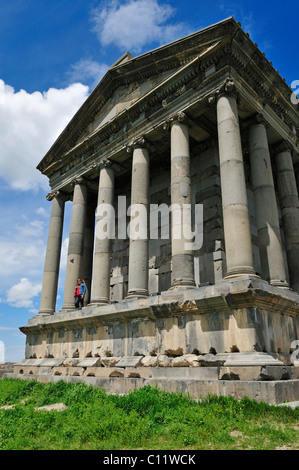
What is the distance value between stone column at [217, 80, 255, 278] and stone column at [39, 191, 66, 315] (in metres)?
10.6

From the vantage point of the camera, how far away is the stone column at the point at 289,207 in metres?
13.8

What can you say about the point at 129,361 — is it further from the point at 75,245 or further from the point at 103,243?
the point at 75,245

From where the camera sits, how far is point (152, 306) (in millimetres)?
11055

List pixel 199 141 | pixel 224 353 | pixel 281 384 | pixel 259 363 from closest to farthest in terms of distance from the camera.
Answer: pixel 281 384
pixel 259 363
pixel 224 353
pixel 199 141

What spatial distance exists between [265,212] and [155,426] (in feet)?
28.9

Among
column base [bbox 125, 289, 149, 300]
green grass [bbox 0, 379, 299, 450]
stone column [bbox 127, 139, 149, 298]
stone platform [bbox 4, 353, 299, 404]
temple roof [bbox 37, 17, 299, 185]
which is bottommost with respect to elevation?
green grass [bbox 0, 379, 299, 450]

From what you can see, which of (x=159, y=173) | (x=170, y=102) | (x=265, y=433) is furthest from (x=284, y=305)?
(x=159, y=173)

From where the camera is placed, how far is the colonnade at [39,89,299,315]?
10906 mm

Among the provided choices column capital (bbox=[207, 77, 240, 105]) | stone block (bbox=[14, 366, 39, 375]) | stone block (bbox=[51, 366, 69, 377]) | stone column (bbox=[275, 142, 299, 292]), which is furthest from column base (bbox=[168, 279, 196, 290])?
stone block (bbox=[14, 366, 39, 375])

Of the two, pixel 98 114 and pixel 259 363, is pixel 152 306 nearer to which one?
pixel 259 363

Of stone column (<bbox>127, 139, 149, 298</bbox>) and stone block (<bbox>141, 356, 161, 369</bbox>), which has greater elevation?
stone column (<bbox>127, 139, 149, 298</bbox>)

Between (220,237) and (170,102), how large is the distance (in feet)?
19.0

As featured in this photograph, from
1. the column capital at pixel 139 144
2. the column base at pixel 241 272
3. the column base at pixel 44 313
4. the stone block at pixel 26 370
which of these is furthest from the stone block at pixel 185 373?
the column capital at pixel 139 144

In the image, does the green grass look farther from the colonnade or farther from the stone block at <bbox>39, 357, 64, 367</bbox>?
the stone block at <bbox>39, 357, 64, 367</bbox>
